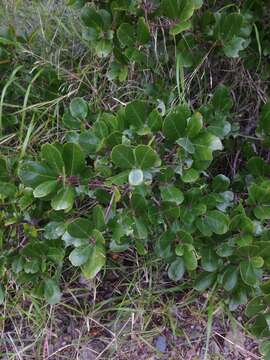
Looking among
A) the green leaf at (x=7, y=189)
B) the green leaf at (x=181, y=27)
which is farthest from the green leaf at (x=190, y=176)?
the green leaf at (x=7, y=189)

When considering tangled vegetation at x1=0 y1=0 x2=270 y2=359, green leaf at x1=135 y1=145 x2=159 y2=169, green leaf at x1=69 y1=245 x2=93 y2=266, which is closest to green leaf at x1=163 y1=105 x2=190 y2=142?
tangled vegetation at x1=0 y1=0 x2=270 y2=359

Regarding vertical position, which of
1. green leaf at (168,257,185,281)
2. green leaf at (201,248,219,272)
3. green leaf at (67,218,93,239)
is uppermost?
green leaf at (67,218,93,239)

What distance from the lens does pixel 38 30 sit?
186 cm

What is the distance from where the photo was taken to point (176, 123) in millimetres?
1189

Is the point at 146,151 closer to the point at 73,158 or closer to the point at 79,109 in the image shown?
the point at 73,158

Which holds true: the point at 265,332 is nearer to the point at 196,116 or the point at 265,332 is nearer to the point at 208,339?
the point at 208,339

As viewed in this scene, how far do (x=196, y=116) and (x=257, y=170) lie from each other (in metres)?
0.34

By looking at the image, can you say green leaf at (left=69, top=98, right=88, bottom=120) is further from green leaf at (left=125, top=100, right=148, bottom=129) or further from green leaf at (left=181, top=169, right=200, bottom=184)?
green leaf at (left=181, top=169, right=200, bottom=184)

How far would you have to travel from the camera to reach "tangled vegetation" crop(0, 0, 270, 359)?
3.92 ft

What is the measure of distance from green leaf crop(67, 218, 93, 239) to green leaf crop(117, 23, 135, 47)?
51cm

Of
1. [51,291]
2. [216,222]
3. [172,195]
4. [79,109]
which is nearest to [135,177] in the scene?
[172,195]

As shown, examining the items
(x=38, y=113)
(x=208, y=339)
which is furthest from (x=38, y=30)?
(x=208, y=339)

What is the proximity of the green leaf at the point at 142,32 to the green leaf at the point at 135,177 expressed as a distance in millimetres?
431

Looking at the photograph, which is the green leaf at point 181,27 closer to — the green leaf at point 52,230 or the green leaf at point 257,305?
the green leaf at point 52,230
